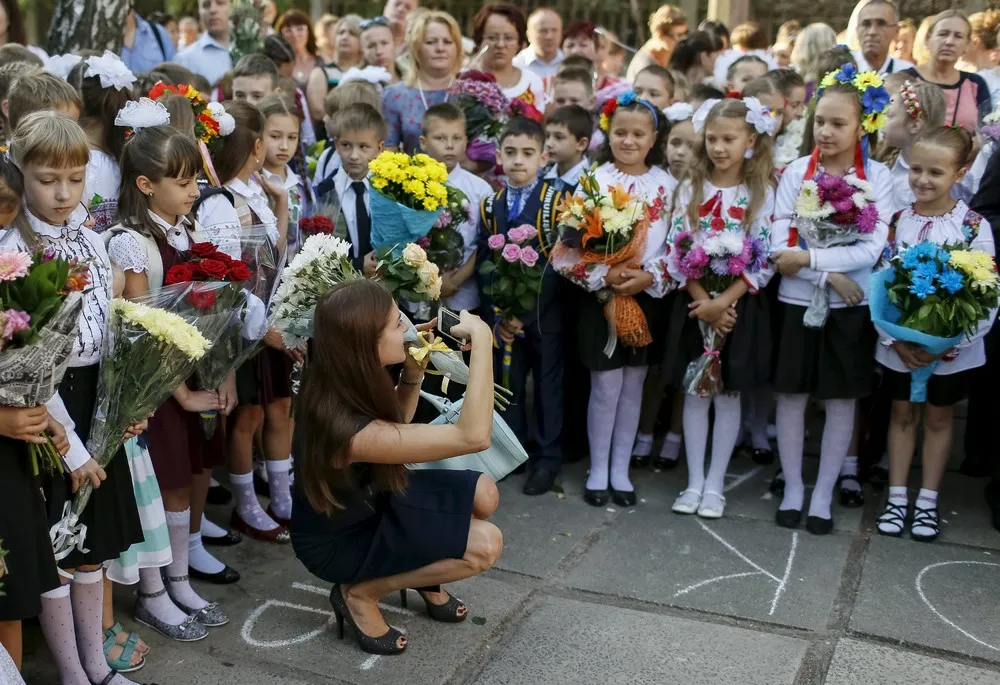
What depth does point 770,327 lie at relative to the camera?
482cm

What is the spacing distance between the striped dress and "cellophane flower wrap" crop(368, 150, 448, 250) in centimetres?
→ 161

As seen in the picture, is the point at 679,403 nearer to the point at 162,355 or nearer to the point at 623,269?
the point at 623,269

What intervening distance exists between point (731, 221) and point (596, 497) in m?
1.48

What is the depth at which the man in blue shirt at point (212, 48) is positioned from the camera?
7.60m

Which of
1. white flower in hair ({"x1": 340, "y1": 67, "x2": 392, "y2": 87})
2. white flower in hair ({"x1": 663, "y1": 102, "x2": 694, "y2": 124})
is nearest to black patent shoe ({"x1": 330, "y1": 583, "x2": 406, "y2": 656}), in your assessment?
white flower in hair ({"x1": 663, "y1": 102, "x2": 694, "y2": 124})

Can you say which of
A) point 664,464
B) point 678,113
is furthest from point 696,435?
point 678,113

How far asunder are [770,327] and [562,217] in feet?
3.68

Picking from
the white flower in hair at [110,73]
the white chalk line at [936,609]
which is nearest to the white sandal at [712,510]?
the white chalk line at [936,609]

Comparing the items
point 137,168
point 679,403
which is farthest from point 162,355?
point 679,403

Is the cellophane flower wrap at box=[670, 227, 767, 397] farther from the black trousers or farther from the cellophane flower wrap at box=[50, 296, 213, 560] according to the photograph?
the cellophane flower wrap at box=[50, 296, 213, 560]

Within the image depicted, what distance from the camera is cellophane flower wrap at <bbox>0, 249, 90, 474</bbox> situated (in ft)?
8.54

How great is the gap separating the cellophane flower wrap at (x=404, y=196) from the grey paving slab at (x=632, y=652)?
6.11 feet

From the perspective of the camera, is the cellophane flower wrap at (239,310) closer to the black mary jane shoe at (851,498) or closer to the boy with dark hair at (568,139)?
the boy with dark hair at (568,139)

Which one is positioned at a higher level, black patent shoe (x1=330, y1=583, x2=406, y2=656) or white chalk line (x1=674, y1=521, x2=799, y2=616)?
black patent shoe (x1=330, y1=583, x2=406, y2=656)
